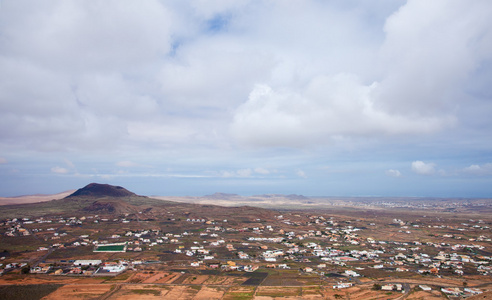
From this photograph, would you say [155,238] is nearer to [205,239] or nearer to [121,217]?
[205,239]

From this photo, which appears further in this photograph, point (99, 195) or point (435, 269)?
point (99, 195)

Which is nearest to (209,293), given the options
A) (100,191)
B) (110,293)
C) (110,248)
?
(110,293)

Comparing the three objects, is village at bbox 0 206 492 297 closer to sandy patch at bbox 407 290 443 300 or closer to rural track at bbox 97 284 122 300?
sandy patch at bbox 407 290 443 300

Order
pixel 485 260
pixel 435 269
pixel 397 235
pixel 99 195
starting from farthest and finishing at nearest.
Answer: pixel 99 195
pixel 397 235
pixel 485 260
pixel 435 269

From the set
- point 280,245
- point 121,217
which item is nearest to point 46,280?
point 280,245

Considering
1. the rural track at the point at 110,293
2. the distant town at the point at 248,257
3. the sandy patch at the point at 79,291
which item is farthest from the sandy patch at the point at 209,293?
the sandy patch at the point at 79,291

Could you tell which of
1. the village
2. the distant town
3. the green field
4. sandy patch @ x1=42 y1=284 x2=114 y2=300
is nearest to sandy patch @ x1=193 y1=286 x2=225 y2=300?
the distant town

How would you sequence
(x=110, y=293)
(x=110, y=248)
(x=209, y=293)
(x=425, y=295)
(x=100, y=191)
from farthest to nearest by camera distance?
(x=100, y=191)
(x=110, y=248)
(x=209, y=293)
(x=110, y=293)
(x=425, y=295)

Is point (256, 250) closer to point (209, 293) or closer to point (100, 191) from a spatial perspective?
point (209, 293)
